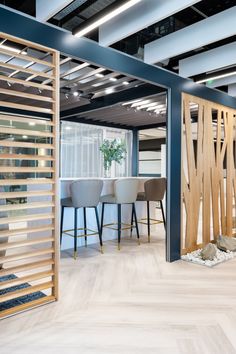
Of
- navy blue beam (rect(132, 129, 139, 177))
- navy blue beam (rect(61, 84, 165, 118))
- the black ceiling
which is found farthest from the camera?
navy blue beam (rect(132, 129, 139, 177))

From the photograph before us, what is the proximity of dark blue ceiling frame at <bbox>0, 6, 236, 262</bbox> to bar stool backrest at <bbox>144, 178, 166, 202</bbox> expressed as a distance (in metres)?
0.76

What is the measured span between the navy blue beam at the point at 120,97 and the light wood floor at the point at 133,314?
7.53ft

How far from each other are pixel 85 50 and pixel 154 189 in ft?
8.25

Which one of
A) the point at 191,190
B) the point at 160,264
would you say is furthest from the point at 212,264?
the point at 191,190

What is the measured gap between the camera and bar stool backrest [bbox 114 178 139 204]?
13.8 ft

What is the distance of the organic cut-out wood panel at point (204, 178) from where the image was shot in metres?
4.09

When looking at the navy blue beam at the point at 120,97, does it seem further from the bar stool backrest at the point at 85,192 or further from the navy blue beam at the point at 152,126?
the navy blue beam at the point at 152,126

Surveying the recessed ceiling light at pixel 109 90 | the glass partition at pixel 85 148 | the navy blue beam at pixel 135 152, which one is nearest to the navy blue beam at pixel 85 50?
the recessed ceiling light at pixel 109 90

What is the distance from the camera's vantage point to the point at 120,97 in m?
4.54

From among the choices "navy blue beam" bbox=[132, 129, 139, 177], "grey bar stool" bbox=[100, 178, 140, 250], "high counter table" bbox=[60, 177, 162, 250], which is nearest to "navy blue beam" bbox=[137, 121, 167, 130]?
"navy blue beam" bbox=[132, 129, 139, 177]

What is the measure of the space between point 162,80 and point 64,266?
8.42 ft

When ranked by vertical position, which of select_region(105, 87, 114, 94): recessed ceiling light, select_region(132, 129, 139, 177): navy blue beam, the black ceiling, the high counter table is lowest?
the high counter table

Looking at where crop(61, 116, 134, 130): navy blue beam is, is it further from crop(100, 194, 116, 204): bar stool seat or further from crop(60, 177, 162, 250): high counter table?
crop(100, 194, 116, 204): bar stool seat

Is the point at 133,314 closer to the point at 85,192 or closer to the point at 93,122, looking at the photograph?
the point at 85,192
